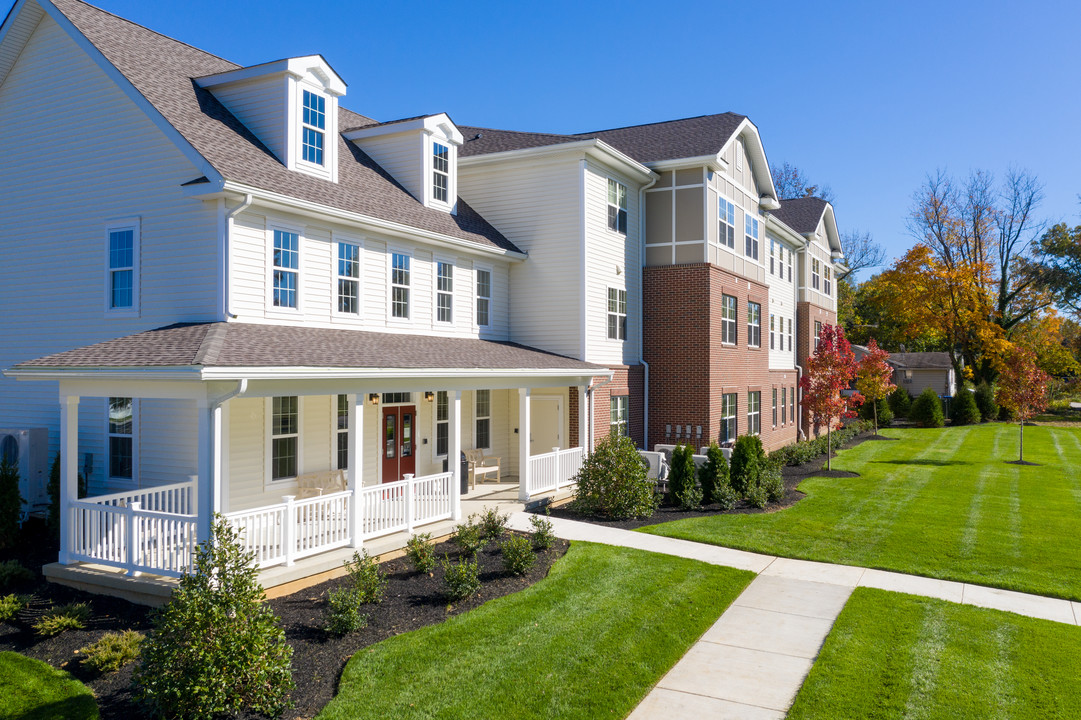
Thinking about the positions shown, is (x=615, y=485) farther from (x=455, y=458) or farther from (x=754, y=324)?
(x=754, y=324)

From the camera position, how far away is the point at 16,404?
14.9 m

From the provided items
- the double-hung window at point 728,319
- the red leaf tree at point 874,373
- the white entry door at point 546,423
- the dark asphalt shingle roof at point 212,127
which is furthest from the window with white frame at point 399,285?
the red leaf tree at point 874,373

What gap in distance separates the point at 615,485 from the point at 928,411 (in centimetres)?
3364

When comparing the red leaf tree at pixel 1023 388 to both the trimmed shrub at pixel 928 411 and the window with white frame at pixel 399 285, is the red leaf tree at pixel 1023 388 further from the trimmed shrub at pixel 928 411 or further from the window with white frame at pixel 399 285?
the window with white frame at pixel 399 285

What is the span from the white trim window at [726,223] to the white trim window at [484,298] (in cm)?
787

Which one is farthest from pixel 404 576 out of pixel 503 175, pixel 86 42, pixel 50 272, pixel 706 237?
pixel 706 237

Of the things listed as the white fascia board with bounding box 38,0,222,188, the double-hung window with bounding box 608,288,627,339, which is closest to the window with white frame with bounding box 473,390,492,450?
the double-hung window with bounding box 608,288,627,339

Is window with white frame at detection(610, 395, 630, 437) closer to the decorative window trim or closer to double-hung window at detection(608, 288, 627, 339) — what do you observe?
double-hung window at detection(608, 288, 627, 339)

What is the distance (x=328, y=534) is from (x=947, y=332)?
48164mm

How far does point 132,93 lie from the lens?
12969 mm

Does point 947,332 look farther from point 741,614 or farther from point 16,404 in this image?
point 16,404

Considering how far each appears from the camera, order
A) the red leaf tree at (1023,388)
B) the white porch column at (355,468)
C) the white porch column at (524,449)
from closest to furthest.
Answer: the white porch column at (355,468) < the white porch column at (524,449) < the red leaf tree at (1023,388)

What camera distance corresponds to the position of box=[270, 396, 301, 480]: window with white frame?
44.2 ft

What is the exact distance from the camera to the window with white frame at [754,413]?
25.7 m
